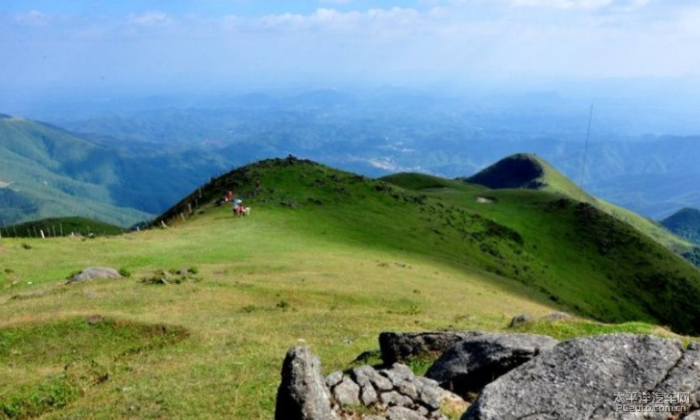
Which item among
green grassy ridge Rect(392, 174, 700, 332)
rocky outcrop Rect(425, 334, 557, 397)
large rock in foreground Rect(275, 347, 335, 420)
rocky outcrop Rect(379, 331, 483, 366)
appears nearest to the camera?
large rock in foreground Rect(275, 347, 335, 420)

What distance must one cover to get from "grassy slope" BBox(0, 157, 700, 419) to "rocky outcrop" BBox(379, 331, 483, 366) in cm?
293

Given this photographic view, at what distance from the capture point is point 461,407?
19141 millimetres

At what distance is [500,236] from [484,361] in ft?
317

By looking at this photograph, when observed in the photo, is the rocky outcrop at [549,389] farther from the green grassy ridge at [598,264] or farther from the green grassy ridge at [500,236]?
the green grassy ridge at [598,264]

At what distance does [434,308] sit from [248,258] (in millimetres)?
23034

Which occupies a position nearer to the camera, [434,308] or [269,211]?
[434,308]

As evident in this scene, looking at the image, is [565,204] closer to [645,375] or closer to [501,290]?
[501,290]

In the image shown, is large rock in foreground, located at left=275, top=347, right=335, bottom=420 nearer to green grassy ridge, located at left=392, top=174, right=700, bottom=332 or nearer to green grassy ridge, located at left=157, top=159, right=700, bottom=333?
green grassy ridge, located at left=157, top=159, right=700, bottom=333

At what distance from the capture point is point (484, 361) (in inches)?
813

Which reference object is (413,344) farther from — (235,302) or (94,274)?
(94,274)

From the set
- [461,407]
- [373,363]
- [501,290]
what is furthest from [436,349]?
[501,290]

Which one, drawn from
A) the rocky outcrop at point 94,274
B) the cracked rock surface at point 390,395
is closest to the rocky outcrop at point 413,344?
the cracked rock surface at point 390,395

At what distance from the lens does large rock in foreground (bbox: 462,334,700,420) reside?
13609 mm

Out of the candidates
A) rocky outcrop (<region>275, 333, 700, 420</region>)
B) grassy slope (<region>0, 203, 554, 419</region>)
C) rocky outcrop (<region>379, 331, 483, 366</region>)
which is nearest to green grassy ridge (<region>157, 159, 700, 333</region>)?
grassy slope (<region>0, 203, 554, 419</region>)
